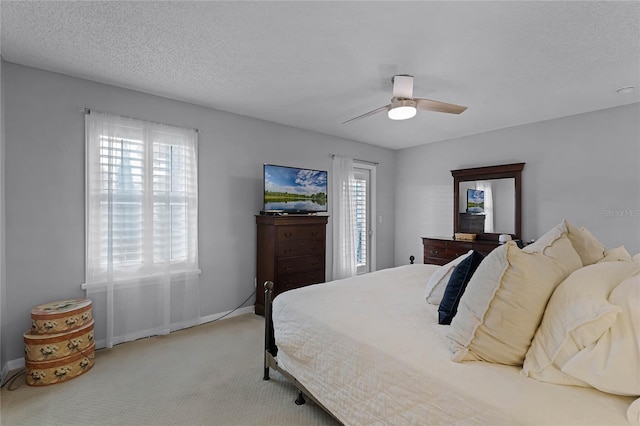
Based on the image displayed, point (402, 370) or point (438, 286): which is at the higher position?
point (438, 286)

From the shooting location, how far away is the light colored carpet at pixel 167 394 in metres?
1.94

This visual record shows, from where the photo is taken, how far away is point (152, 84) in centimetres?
300

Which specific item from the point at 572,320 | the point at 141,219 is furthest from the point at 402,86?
the point at 141,219

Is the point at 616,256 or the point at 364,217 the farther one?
the point at 364,217

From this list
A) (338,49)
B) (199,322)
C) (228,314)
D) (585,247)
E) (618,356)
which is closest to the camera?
(618,356)

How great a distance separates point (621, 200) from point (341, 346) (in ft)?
13.2

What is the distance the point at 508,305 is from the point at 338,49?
207cm

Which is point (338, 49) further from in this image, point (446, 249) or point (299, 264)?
point (446, 249)

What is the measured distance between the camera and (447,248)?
4715 millimetres

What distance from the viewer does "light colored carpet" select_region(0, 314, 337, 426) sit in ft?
6.38

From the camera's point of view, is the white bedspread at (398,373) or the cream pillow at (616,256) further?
the cream pillow at (616,256)

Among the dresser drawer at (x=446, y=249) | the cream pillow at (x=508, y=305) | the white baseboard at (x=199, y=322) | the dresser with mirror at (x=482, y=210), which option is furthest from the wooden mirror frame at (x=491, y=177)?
the white baseboard at (x=199, y=322)

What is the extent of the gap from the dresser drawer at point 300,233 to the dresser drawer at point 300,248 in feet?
0.17

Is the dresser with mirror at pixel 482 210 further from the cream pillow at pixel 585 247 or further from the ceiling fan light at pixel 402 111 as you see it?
the cream pillow at pixel 585 247
